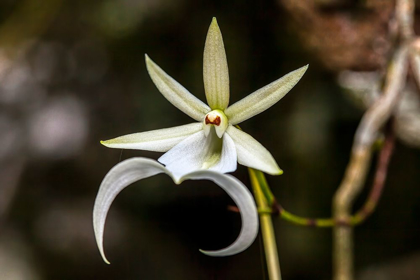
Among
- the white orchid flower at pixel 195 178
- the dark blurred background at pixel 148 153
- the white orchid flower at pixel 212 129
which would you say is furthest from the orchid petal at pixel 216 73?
the dark blurred background at pixel 148 153

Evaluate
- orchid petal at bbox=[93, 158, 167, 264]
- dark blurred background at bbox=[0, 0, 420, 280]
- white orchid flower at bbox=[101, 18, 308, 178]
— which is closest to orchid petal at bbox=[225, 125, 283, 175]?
white orchid flower at bbox=[101, 18, 308, 178]

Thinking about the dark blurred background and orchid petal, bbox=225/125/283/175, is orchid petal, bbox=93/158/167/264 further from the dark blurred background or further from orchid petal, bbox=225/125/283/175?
the dark blurred background

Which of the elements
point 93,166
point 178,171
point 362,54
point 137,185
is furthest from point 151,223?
point 178,171

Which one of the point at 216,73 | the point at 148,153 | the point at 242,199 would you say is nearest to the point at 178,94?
the point at 216,73

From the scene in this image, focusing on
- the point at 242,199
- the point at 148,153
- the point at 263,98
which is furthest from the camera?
the point at 148,153

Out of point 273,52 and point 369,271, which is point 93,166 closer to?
point 273,52

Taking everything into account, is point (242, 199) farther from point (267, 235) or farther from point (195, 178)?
point (267, 235)

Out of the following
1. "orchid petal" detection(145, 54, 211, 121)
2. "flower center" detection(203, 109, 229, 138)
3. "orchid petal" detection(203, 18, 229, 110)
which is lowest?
"flower center" detection(203, 109, 229, 138)
